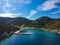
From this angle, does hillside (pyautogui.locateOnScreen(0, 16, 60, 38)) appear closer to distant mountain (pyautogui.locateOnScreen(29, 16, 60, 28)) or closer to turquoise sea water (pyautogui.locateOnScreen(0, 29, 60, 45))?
distant mountain (pyautogui.locateOnScreen(29, 16, 60, 28))

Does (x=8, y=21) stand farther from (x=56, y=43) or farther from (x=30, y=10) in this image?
(x=56, y=43)

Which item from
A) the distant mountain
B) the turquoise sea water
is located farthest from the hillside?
the turquoise sea water

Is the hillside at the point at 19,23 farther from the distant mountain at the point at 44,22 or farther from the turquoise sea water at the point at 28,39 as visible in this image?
the turquoise sea water at the point at 28,39

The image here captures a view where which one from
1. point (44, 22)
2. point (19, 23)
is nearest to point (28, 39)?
point (19, 23)

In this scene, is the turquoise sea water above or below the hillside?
below

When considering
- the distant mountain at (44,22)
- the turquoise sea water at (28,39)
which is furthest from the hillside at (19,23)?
the turquoise sea water at (28,39)

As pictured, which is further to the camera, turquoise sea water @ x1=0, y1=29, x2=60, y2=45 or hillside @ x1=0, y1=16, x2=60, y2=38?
hillside @ x1=0, y1=16, x2=60, y2=38

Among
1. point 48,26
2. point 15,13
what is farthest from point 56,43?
point 15,13

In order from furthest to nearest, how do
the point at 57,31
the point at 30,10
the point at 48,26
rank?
the point at 57,31 → the point at 48,26 → the point at 30,10

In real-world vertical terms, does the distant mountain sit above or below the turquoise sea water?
above

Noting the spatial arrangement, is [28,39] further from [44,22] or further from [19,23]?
[44,22]

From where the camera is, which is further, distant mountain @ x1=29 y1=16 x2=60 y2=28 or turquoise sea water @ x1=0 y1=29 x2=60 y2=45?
distant mountain @ x1=29 y1=16 x2=60 y2=28
